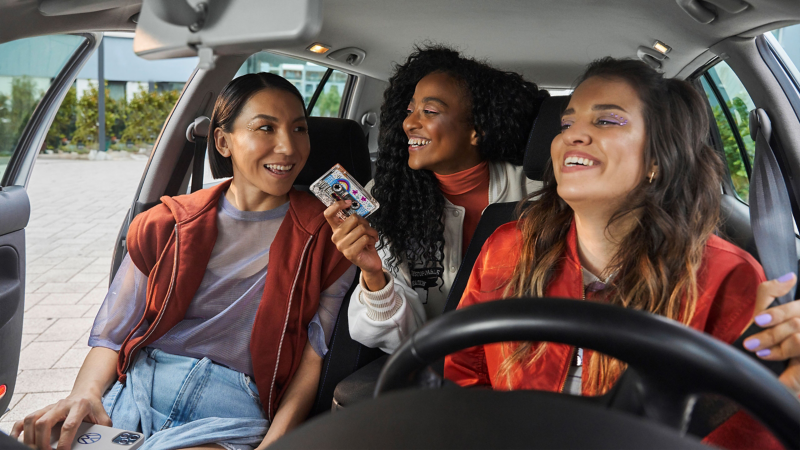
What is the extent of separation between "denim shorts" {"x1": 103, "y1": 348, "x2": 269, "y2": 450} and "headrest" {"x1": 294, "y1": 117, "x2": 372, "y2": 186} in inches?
36.4

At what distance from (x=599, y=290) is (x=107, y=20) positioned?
162cm

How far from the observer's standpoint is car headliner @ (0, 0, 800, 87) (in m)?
1.69

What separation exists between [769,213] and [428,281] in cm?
102

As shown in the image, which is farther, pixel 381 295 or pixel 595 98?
pixel 381 295

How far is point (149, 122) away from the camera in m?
9.05

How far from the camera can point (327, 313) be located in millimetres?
1903

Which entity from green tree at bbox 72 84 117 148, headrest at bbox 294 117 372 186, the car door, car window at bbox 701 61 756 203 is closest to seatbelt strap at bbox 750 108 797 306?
car window at bbox 701 61 756 203

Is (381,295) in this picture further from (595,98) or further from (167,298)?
(595,98)

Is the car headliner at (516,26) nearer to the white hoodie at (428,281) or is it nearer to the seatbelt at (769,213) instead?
the seatbelt at (769,213)

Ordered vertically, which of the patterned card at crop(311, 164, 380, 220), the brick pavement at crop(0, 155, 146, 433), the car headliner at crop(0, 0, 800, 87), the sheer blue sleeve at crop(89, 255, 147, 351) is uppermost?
the car headliner at crop(0, 0, 800, 87)

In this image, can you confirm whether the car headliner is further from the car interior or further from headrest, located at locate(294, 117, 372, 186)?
headrest, located at locate(294, 117, 372, 186)

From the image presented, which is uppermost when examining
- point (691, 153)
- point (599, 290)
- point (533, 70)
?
point (533, 70)

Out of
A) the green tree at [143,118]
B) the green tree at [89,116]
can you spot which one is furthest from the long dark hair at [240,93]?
the green tree at [89,116]

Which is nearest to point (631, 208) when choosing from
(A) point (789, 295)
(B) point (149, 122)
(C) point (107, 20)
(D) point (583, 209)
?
(D) point (583, 209)
